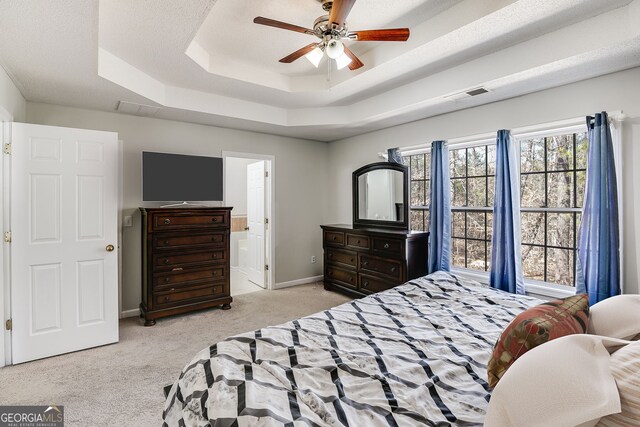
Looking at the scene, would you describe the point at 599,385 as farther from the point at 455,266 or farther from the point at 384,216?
the point at 384,216

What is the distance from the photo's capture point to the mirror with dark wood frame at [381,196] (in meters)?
4.18

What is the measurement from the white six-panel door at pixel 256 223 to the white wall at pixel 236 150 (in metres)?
0.31

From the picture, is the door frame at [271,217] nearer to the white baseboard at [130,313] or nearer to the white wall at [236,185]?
the white baseboard at [130,313]

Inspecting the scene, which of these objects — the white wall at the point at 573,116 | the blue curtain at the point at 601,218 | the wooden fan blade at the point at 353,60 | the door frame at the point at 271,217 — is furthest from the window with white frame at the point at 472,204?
the door frame at the point at 271,217

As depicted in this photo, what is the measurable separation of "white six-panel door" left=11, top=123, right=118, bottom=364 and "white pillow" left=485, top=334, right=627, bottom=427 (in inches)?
134

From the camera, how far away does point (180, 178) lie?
3.94 meters

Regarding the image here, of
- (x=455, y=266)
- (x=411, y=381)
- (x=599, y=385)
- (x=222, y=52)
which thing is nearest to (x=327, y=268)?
(x=455, y=266)

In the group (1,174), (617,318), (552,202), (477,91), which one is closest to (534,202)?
(552,202)

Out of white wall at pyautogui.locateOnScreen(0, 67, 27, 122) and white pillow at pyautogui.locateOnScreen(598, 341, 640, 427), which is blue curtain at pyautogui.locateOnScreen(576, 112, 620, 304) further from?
white wall at pyautogui.locateOnScreen(0, 67, 27, 122)

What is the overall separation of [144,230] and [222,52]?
215 centimetres

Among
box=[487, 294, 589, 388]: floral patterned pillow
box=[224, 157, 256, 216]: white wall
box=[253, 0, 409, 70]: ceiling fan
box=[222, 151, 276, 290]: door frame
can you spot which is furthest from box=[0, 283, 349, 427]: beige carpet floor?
box=[224, 157, 256, 216]: white wall

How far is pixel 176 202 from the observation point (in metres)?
3.98

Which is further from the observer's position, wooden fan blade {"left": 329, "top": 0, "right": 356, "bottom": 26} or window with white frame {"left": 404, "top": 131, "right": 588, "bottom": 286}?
window with white frame {"left": 404, "top": 131, "right": 588, "bottom": 286}

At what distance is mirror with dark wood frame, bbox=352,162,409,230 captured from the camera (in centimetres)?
418
